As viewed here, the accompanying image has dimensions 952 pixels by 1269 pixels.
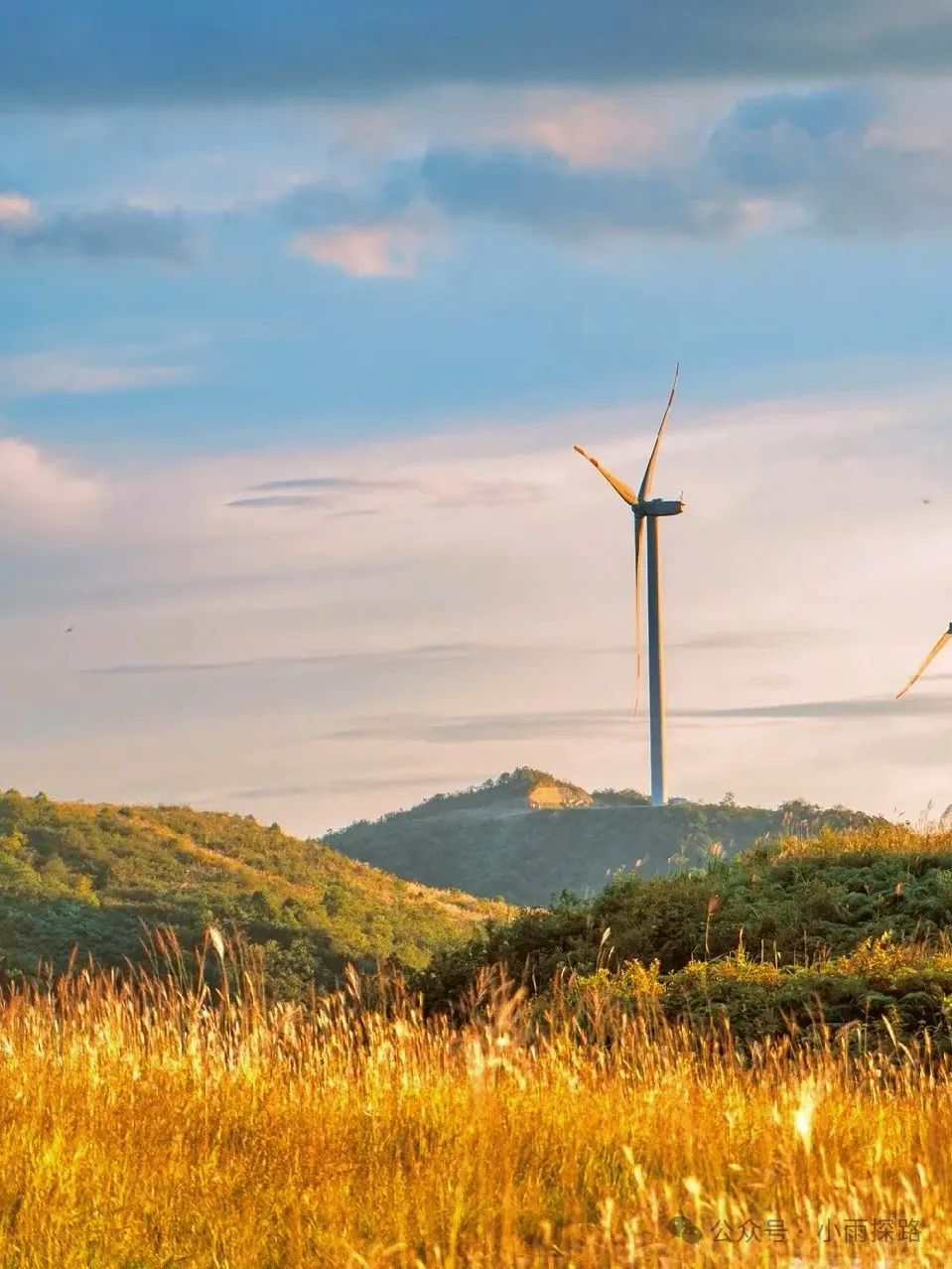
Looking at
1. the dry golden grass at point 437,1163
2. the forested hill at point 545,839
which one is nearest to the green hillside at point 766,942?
the dry golden grass at point 437,1163

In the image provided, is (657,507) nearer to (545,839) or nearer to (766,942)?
(766,942)

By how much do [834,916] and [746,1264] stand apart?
13.2 metres

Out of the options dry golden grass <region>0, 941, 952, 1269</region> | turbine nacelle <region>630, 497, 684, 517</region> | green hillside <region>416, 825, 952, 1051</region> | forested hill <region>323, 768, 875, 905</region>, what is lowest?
forested hill <region>323, 768, 875, 905</region>

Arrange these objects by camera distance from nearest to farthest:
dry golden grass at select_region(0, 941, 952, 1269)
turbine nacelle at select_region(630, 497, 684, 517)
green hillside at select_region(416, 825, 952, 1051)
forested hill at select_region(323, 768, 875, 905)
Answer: dry golden grass at select_region(0, 941, 952, 1269)
green hillside at select_region(416, 825, 952, 1051)
turbine nacelle at select_region(630, 497, 684, 517)
forested hill at select_region(323, 768, 875, 905)

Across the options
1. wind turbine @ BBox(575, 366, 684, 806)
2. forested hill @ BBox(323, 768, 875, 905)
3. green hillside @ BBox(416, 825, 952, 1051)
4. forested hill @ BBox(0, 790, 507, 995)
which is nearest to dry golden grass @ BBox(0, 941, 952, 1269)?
green hillside @ BBox(416, 825, 952, 1051)

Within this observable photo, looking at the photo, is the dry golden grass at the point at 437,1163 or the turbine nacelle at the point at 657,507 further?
the turbine nacelle at the point at 657,507

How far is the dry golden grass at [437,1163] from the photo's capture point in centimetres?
546

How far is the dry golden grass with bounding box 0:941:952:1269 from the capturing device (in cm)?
546

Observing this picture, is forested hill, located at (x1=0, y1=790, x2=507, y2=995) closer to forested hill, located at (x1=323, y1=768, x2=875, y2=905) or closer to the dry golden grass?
the dry golden grass

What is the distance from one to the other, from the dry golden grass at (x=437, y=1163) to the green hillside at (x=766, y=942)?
12.6 ft

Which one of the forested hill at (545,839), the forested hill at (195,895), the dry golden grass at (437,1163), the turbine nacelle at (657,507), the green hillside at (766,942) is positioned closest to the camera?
the dry golden grass at (437,1163)

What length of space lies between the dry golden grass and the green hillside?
3.83m

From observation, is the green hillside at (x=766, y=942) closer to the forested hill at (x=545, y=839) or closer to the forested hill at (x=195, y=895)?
the forested hill at (x=195, y=895)

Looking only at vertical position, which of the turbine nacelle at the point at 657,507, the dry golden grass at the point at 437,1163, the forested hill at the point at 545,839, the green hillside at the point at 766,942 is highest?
the turbine nacelle at the point at 657,507
